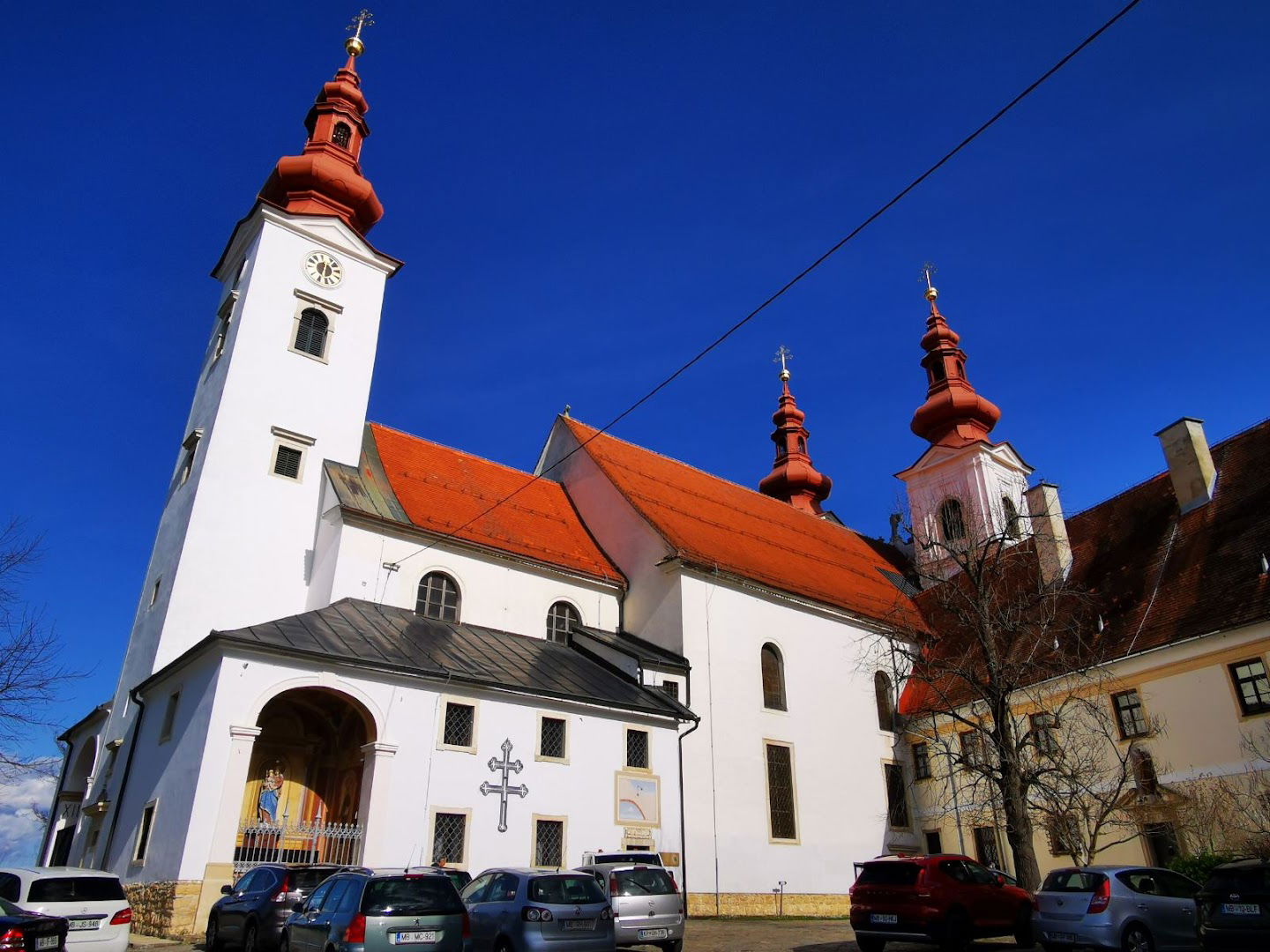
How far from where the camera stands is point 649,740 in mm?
19141

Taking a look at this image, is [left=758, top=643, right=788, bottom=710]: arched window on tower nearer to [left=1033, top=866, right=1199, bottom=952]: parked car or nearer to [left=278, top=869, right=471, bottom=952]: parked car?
[left=1033, top=866, right=1199, bottom=952]: parked car

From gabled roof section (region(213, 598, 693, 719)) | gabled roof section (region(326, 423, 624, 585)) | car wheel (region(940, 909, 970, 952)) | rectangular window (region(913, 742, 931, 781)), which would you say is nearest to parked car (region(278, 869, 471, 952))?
car wheel (region(940, 909, 970, 952))

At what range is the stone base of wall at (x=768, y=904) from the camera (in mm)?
18828

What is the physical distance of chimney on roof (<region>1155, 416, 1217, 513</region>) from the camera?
22828 mm

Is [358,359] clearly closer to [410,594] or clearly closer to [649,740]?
[410,594]

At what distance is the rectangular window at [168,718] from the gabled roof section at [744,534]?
1086cm

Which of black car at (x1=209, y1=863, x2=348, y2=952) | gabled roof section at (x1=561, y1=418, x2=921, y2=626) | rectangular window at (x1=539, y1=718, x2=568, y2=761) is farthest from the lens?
gabled roof section at (x1=561, y1=418, x2=921, y2=626)

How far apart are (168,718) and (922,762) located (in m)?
18.4

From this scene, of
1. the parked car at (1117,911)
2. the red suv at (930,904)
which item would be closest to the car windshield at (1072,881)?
the parked car at (1117,911)

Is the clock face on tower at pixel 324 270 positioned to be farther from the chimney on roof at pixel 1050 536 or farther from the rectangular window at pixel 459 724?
the chimney on roof at pixel 1050 536

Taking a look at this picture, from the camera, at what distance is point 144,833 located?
49.7 feet

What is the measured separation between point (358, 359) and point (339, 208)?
15.0ft

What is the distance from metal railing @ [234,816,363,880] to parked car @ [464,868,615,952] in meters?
4.78

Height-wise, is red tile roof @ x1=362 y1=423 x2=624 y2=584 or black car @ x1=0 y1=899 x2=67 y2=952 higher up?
red tile roof @ x1=362 y1=423 x2=624 y2=584
